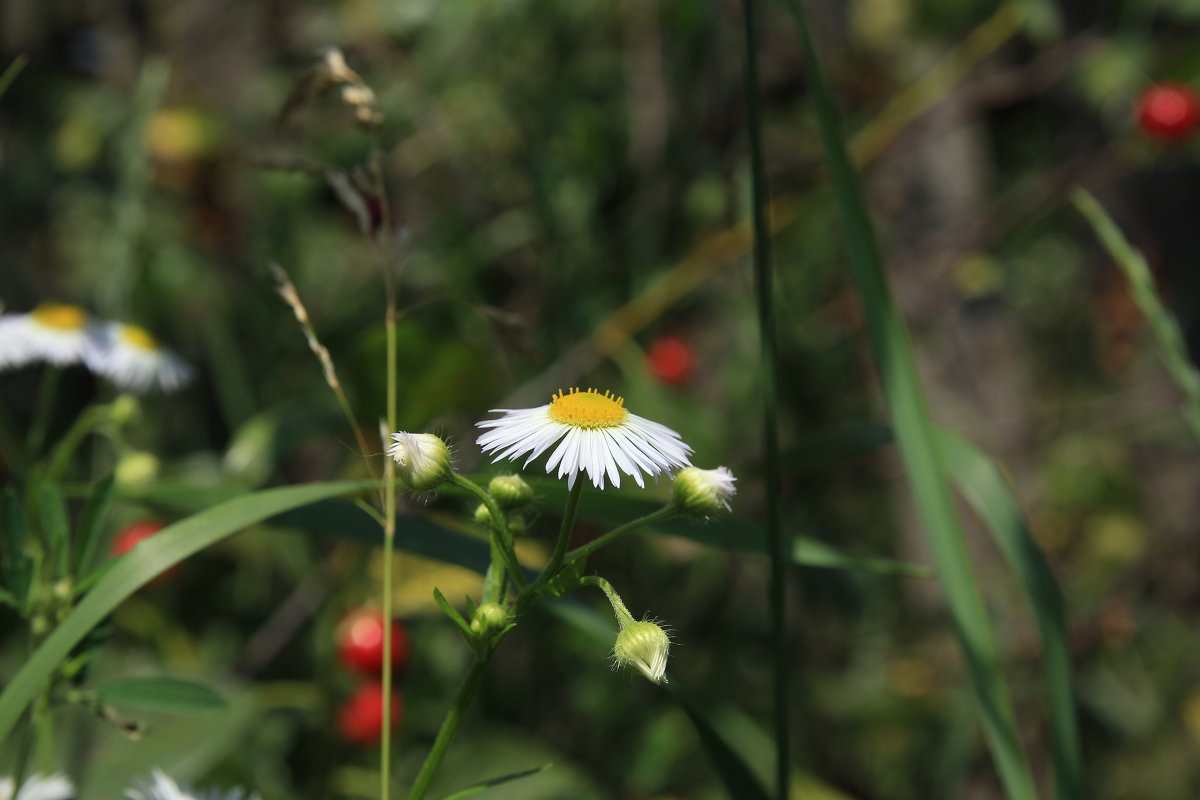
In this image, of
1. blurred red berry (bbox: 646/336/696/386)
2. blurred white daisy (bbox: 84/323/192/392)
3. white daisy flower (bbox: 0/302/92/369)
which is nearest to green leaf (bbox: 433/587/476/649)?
white daisy flower (bbox: 0/302/92/369)

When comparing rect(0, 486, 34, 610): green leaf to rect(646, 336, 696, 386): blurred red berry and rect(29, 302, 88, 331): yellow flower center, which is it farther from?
rect(646, 336, 696, 386): blurred red berry

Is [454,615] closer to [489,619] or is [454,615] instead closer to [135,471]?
[489,619]

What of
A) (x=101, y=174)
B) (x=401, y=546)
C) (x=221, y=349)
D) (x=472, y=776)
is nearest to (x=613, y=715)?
(x=472, y=776)

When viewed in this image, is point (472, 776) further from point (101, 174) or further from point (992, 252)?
point (101, 174)

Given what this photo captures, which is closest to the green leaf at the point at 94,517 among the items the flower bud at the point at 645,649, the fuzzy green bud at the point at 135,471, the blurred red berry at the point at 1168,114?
the fuzzy green bud at the point at 135,471

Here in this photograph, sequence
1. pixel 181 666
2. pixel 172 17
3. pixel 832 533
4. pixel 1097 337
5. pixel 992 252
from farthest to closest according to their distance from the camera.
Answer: pixel 1097 337 < pixel 172 17 < pixel 832 533 < pixel 992 252 < pixel 181 666

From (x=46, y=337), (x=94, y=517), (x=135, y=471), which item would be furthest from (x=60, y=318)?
(x=94, y=517)
